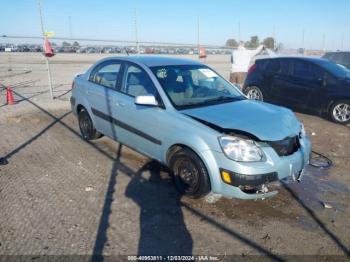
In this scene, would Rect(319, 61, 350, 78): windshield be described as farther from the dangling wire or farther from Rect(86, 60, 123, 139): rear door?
Rect(86, 60, 123, 139): rear door

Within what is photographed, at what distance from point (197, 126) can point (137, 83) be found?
1429 millimetres

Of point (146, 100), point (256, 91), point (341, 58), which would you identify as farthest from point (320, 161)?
point (341, 58)

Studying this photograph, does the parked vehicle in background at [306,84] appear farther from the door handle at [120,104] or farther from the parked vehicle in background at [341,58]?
the parked vehicle in background at [341,58]

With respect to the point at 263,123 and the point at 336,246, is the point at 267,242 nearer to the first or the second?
the point at 336,246

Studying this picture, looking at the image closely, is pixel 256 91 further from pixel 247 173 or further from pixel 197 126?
pixel 247 173

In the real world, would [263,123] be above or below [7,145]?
above

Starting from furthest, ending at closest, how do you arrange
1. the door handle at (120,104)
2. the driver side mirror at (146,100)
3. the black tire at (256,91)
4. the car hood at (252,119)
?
1. the black tire at (256,91)
2. the door handle at (120,104)
3. the driver side mirror at (146,100)
4. the car hood at (252,119)

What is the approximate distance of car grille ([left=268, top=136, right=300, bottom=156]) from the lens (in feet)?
12.8

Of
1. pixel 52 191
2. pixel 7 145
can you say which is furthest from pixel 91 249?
pixel 7 145

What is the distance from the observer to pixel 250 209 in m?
4.04

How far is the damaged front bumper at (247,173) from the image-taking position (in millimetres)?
3709

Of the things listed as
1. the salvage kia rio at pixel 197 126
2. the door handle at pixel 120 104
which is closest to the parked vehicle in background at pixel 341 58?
the salvage kia rio at pixel 197 126

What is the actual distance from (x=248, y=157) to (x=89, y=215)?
1.91 m

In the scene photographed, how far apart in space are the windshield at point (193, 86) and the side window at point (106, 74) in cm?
83
